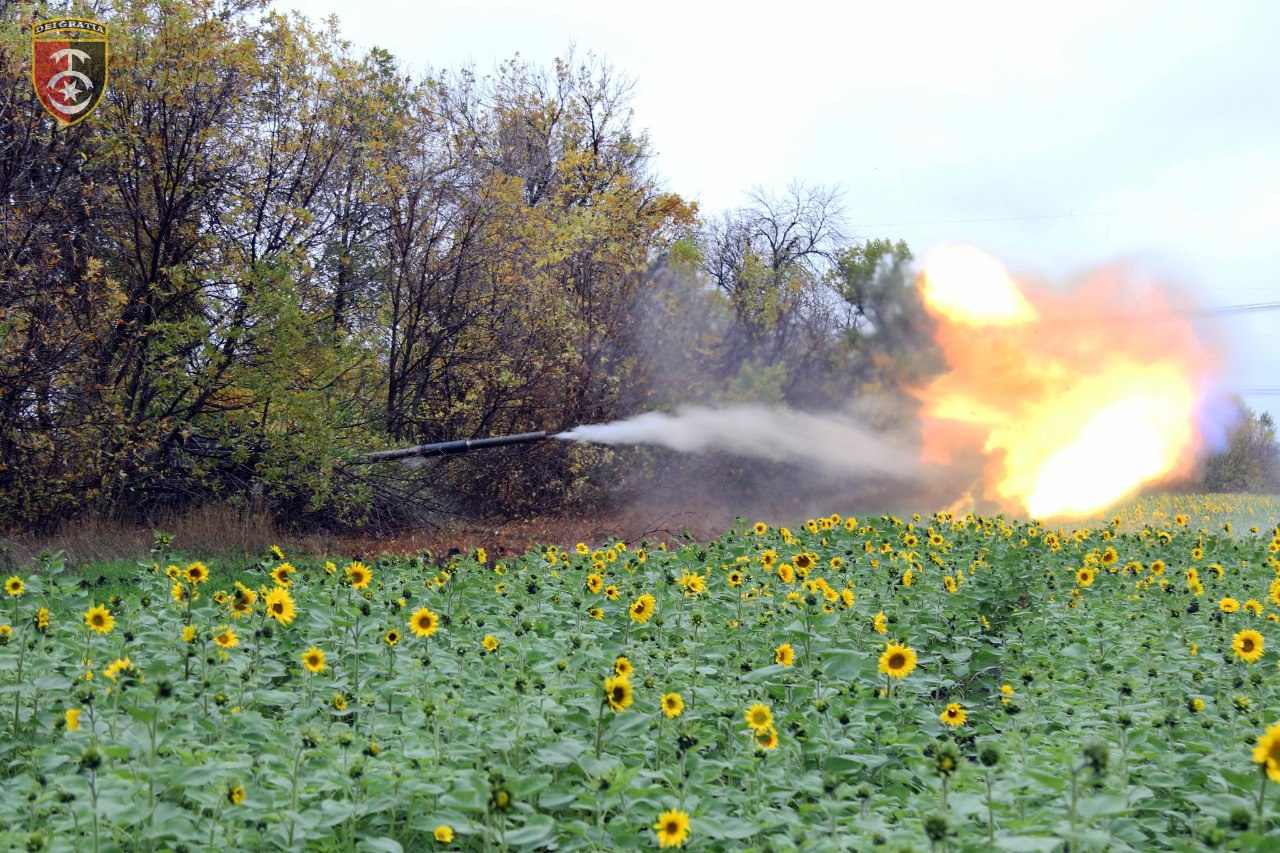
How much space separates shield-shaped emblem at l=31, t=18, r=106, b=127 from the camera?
43.2 ft

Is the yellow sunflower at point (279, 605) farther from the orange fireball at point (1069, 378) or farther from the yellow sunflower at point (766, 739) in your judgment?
the orange fireball at point (1069, 378)

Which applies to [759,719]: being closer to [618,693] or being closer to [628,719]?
[628,719]

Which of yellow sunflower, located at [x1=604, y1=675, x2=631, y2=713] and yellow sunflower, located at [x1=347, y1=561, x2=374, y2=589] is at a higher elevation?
yellow sunflower, located at [x1=347, y1=561, x2=374, y2=589]

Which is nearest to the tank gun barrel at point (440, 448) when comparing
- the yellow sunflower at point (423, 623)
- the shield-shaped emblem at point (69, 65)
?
the shield-shaped emblem at point (69, 65)

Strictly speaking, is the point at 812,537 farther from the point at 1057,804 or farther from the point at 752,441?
the point at 752,441

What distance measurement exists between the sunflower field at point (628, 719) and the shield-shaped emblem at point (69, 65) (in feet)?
28.8

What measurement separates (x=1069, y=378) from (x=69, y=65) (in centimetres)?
1754

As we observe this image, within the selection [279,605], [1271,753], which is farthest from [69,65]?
[1271,753]

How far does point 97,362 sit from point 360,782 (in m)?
12.0

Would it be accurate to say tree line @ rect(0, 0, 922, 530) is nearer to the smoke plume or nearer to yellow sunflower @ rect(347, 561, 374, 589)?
the smoke plume

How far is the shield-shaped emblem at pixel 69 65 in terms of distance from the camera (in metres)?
13.2

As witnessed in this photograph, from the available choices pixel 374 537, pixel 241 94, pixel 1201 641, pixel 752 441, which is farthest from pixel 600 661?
pixel 752 441

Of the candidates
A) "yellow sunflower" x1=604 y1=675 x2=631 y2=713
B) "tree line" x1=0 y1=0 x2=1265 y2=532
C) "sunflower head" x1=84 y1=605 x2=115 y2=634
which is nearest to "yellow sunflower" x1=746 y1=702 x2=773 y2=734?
"yellow sunflower" x1=604 y1=675 x2=631 y2=713

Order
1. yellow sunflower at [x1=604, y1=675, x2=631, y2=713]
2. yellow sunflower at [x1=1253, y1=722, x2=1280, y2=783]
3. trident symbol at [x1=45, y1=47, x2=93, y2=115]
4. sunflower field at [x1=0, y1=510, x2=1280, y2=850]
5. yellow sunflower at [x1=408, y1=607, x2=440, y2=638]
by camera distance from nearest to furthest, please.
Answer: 1. yellow sunflower at [x1=1253, y1=722, x2=1280, y2=783]
2. sunflower field at [x1=0, y1=510, x2=1280, y2=850]
3. yellow sunflower at [x1=604, y1=675, x2=631, y2=713]
4. yellow sunflower at [x1=408, y1=607, x2=440, y2=638]
5. trident symbol at [x1=45, y1=47, x2=93, y2=115]
